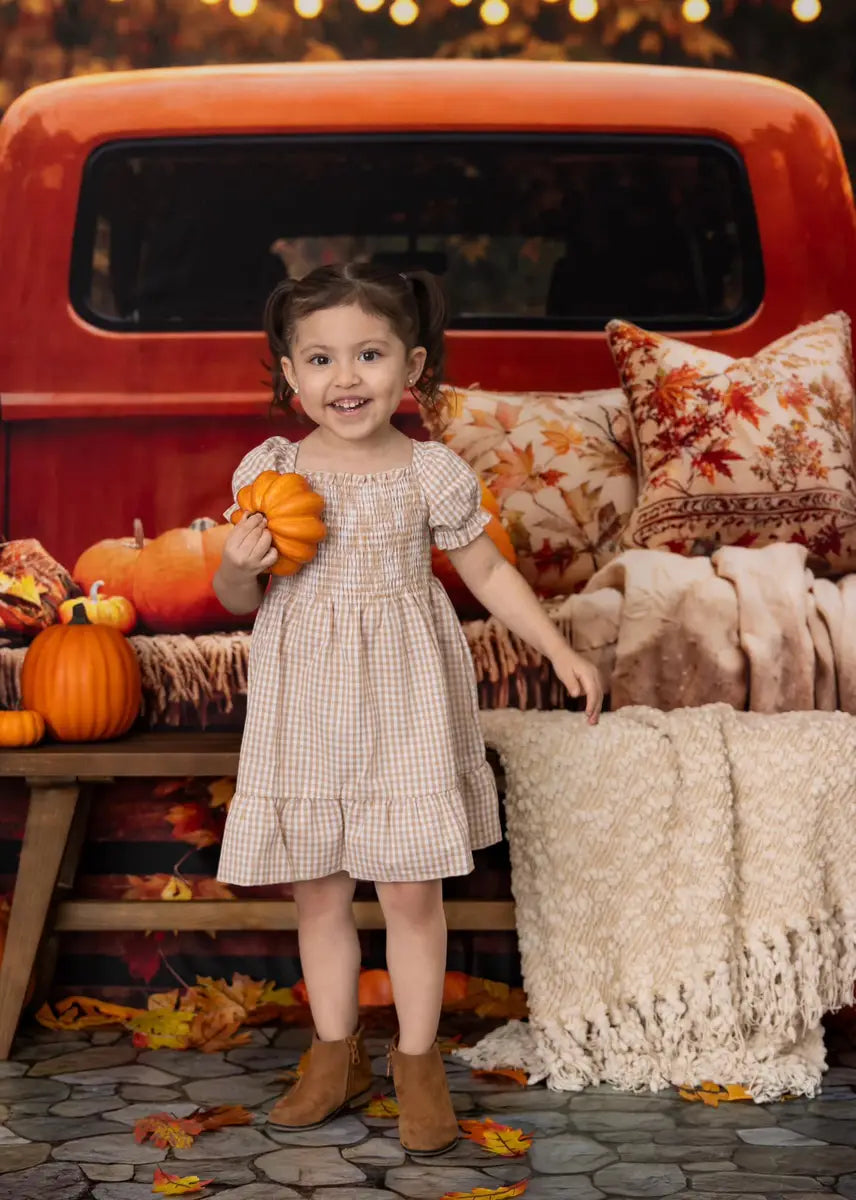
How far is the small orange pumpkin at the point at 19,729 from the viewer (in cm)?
246

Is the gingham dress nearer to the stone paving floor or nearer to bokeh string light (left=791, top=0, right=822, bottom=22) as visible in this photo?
the stone paving floor

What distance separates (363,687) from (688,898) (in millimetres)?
656

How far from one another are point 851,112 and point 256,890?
6.80 feet

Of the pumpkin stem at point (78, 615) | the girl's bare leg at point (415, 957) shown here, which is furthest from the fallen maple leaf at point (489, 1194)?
the pumpkin stem at point (78, 615)

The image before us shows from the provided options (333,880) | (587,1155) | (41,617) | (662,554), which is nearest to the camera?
(587,1155)

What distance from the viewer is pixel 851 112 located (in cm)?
312

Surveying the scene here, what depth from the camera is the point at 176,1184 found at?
1.90m

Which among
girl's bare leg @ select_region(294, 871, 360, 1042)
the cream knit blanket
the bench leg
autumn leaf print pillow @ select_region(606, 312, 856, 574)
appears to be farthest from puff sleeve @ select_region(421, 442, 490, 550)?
the bench leg

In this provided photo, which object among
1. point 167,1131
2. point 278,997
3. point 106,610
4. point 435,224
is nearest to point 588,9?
point 435,224

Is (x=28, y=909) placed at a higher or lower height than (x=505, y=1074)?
higher

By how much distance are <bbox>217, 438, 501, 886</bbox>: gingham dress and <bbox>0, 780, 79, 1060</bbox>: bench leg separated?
0.48 m

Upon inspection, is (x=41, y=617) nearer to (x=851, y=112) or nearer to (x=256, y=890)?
(x=256, y=890)

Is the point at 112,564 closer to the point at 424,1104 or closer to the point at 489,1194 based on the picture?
the point at 424,1104

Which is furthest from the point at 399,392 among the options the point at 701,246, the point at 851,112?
the point at 851,112
